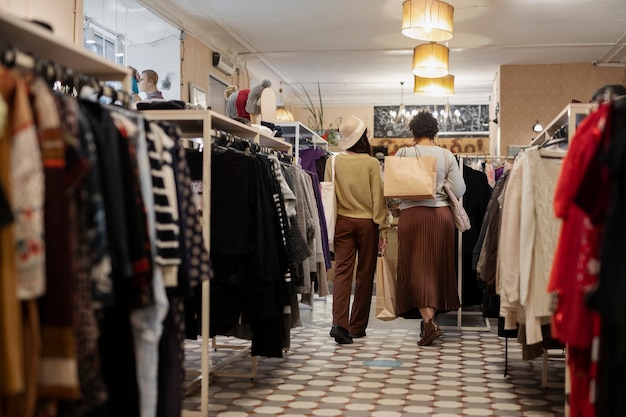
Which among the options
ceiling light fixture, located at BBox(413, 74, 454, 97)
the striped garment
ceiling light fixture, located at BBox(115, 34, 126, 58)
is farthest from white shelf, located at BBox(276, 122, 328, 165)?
the striped garment

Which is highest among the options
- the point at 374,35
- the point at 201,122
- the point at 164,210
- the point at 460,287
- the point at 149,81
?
the point at 374,35

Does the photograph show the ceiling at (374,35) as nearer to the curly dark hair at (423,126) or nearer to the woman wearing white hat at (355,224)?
the curly dark hair at (423,126)

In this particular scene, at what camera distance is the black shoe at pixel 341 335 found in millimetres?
5801

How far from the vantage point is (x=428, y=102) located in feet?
51.9

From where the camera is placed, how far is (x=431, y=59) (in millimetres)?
7855

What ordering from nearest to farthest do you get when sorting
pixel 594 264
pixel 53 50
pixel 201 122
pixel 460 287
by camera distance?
pixel 594 264, pixel 53 50, pixel 201 122, pixel 460 287

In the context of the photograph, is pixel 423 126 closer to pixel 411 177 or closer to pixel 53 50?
pixel 411 177

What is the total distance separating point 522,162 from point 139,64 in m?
7.10

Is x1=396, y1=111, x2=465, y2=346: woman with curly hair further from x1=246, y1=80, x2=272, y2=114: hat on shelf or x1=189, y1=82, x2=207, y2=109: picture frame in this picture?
x1=189, y1=82, x2=207, y2=109: picture frame

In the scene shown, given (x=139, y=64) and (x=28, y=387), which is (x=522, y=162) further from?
(x=139, y=64)

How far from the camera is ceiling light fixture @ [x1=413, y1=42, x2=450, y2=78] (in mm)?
7863

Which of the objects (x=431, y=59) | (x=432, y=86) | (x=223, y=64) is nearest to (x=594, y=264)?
(x=431, y=59)

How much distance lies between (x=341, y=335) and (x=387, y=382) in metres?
1.39

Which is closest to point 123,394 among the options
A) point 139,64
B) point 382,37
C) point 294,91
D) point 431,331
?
point 431,331
